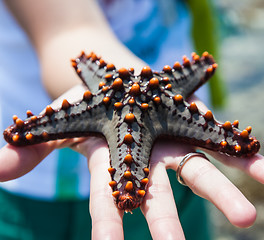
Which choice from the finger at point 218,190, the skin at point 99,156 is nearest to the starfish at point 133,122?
the skin at point 99,156

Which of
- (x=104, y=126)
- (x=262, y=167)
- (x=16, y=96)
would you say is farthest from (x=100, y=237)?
(x=16, y=96)

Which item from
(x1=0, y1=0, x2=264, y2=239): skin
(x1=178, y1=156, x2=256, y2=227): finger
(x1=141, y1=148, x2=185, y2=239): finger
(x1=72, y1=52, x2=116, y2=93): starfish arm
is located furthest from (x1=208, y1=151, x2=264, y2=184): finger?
(x1=72, y1=52, x2=116, y2=93): starfish arm

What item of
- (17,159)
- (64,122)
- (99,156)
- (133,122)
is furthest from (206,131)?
(17,159)

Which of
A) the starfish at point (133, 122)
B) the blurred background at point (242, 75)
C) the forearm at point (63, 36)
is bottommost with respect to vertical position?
the starfish at point (133, 122)

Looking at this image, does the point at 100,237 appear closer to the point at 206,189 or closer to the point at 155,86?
the point at 206,189

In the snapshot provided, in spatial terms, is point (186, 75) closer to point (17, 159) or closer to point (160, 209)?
point (160, 209)

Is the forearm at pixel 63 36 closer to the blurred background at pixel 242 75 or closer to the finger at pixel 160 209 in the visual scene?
the finger at pixel 160 209

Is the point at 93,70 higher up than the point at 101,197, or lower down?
higher up
